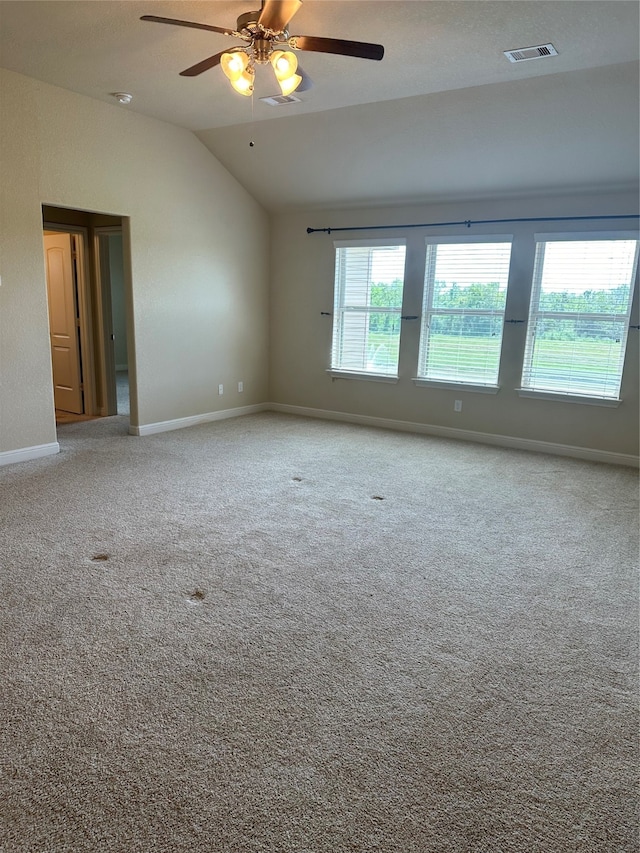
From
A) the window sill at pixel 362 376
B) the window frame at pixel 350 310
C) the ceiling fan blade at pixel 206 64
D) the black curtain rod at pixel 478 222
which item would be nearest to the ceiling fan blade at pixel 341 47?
the ceiling fan blade at pixel 206 64

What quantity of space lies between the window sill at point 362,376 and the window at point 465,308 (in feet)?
1.48

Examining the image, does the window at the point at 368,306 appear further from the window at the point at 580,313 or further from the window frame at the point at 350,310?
the window at the point at 580,313

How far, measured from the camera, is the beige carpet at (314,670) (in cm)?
156

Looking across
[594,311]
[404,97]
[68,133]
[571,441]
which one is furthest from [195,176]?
[571,441]

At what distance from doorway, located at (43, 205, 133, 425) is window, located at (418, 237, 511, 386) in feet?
11.2

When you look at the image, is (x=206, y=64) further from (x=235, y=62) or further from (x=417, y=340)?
(x=417, y=340)

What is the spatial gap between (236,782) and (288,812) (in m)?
0.19

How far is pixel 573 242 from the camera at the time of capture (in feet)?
16.7

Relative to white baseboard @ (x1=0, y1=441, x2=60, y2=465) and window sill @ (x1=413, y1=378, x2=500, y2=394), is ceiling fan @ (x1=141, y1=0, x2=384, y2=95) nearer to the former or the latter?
white baseboard @ (x1=0, y1=441, x2=60, y2=465)

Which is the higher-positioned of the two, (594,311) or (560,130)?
(560,130)

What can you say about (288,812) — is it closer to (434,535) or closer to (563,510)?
(434,535)

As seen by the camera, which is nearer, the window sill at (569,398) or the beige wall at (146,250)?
the beige wall at (146,250)

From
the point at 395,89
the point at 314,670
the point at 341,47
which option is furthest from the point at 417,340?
the point at 314,670

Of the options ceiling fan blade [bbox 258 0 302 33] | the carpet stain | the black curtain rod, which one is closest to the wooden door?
the black curtain rod
